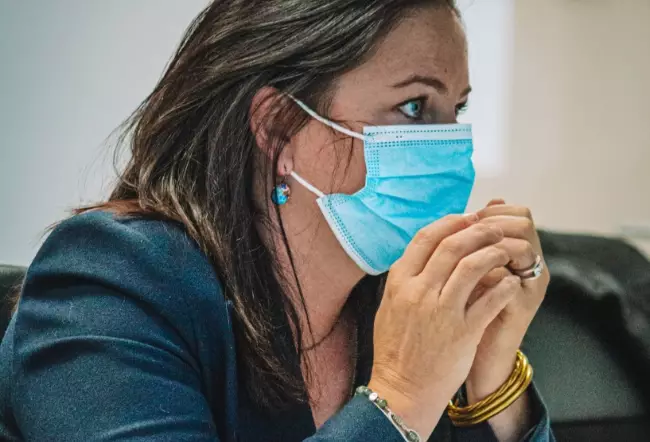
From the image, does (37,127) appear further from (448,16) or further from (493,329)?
(493,329)

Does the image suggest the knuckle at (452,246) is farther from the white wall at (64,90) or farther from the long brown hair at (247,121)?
the white wall at (64,90)

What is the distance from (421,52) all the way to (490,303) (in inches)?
14.8

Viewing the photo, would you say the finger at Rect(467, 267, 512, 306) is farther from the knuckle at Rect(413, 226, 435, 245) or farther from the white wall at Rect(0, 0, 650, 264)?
the white wall at Rect(0, 0, 650, 264)

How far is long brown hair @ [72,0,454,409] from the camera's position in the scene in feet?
3.00

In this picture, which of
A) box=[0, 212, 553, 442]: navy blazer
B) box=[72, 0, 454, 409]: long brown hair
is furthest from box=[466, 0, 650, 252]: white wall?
box=[0, 212, 553, 442]: navy blazer

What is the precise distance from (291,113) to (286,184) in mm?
99

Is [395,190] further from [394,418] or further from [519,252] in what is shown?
[394,418]

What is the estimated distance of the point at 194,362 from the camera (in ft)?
2.67

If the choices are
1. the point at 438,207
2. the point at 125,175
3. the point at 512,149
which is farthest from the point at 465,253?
the point at 512,149

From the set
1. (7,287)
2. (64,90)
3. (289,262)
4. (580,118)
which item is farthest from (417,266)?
(580,118)

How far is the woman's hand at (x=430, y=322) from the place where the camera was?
764 millimetres

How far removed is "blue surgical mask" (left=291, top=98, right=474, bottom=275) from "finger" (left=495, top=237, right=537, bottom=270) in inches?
6.7

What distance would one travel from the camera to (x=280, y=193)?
0.97 metres

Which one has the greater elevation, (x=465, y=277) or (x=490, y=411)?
(x=465, y=277)
